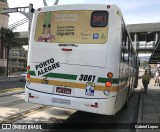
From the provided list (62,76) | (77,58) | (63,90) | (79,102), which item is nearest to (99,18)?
(77,58)

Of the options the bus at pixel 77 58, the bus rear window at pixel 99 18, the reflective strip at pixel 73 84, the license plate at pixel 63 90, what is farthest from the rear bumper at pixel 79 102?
the bus rear window at pixel 99 18

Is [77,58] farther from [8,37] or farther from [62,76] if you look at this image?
[8,37]

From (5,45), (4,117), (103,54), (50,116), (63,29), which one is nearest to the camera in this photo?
(103,54)

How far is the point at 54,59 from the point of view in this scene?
930 centimetres

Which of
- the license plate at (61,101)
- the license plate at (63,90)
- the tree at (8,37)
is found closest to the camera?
the license plate at (61,101)

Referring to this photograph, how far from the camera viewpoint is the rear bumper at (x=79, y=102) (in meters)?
8.67

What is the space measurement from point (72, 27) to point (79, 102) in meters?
2.10

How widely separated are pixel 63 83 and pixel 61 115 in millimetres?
2631

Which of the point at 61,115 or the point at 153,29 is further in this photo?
the point at 153,29

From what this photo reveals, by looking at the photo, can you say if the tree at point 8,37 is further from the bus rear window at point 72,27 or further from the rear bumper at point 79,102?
the rear bumper at point 79,102

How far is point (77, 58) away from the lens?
903 centimetres

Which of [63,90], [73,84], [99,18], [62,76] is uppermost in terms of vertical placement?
[99,18]

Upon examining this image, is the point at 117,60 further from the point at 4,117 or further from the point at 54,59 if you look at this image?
the point at 4,117

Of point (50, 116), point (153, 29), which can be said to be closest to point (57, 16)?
point (50, 116)
